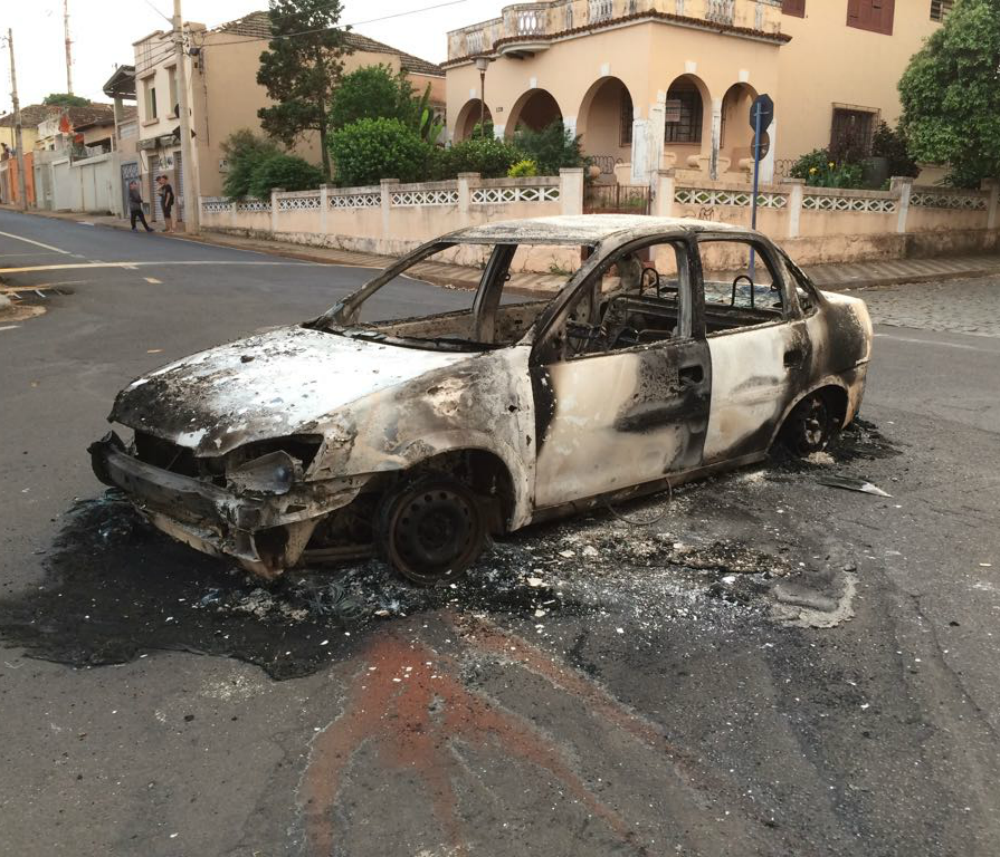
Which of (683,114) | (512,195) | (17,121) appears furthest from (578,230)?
(17,121)

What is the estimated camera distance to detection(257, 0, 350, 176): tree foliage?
1220 inches

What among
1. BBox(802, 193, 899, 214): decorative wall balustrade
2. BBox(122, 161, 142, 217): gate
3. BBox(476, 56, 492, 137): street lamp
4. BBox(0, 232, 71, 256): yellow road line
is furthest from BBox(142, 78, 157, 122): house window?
BBox(802, 193, 899, 214): decorative wall balustrade

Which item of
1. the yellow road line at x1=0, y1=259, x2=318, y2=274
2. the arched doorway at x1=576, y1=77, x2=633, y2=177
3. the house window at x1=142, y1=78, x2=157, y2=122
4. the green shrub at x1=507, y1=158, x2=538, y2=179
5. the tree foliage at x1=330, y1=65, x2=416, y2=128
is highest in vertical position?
the house window at x1=142, y1=78, x2=157, y2=122

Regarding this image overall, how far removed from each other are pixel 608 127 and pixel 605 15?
342cm

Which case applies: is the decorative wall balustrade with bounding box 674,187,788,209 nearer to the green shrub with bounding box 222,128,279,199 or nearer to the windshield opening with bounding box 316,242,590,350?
the windshield opening with bounding box 316,242,590,350

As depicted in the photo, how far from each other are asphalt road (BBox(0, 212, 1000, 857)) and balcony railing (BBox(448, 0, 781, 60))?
19446 mm

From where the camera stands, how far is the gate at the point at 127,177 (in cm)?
4166

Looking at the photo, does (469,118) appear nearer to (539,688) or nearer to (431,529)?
(431,529)

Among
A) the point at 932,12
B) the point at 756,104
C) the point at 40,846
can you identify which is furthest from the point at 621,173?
the point at 40,846

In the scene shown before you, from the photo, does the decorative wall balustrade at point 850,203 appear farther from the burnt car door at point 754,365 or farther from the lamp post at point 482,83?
the burnt car door at point 754,365

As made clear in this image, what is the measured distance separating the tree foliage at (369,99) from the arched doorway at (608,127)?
5.82 m

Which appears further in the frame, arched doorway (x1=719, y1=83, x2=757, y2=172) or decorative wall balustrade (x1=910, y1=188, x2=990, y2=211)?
arched doorway (x1=719, y1=83, x2=757, y2=172)

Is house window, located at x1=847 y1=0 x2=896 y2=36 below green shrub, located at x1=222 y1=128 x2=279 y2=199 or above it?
above

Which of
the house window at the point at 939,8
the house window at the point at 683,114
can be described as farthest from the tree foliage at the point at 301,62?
the house window at the point at 939,8
